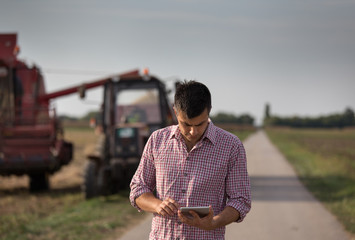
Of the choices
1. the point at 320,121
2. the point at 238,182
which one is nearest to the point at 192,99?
the point at 238,182

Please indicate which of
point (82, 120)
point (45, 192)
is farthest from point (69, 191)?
point (82, 120)

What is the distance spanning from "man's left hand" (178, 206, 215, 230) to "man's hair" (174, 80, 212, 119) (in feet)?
1.67

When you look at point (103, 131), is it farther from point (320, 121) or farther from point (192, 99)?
point (320, 121)

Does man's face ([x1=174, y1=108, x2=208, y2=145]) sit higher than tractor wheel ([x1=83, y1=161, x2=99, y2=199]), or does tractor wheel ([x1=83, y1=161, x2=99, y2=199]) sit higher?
man's face ([x1=174, y1=108, x2=208, y2=145])

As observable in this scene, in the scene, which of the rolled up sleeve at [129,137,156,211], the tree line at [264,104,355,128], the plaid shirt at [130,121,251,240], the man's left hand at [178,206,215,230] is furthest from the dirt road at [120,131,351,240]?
the man's left hand at [178,206,215,230]

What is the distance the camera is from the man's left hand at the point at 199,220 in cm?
237

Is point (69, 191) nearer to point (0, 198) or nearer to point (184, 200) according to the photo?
point (0, 198)

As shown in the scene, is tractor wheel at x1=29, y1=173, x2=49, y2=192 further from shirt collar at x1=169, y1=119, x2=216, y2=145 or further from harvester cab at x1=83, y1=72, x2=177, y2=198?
shirt collar at x1=169, y1=119, x2=216, y2=145

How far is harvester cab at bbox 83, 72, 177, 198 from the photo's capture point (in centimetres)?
991

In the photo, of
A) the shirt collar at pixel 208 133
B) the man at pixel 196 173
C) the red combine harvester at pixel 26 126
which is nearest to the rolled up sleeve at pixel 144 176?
the man at pixel 196 173

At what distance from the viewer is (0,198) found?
1052 centimetres

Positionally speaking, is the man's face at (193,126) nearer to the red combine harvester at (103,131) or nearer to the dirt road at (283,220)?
the dirt road at (283,220)

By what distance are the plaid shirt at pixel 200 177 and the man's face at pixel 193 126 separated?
0.04 m

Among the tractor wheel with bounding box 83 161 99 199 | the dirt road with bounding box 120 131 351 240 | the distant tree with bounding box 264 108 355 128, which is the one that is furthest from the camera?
the distant tree with bounding box 264 108 355 128
